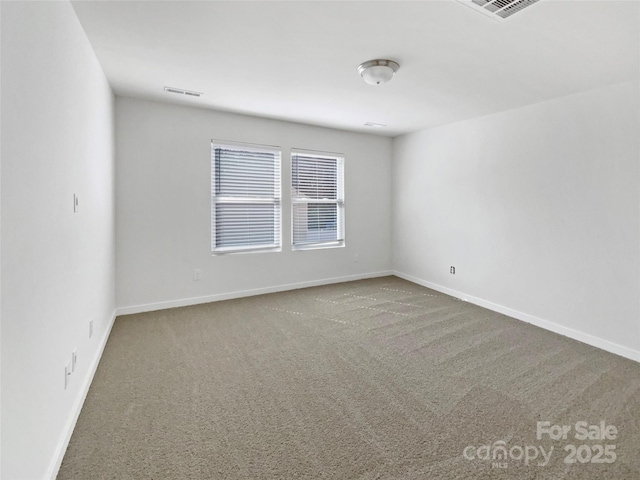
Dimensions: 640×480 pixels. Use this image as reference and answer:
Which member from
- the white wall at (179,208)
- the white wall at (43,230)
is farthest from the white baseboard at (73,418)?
the white wall at (179,208)

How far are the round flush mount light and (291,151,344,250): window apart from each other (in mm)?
2237

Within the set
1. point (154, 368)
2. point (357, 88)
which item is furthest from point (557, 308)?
point (154, 368)

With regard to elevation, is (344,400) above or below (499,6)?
below

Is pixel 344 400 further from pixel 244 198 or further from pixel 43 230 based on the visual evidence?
pixel 244 198

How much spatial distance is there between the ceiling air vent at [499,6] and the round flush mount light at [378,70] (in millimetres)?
784

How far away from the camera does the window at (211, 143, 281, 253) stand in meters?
4.18

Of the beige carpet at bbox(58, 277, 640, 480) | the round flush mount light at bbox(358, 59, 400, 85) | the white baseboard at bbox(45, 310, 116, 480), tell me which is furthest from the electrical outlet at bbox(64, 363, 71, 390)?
the round flush mount light at bbox(358, 59, 400, 85)

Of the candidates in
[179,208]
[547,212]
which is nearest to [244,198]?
[179,208]

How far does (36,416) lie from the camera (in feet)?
4.38

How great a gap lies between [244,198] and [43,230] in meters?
2.95

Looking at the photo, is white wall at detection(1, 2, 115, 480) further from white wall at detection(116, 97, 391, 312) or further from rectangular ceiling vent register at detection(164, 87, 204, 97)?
white wall at detection(116, 97, 391, 312)

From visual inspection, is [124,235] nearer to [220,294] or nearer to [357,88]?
[220,294]

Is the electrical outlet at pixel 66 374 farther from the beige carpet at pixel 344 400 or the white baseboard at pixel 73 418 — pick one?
the beige carpet at pixel 344 400

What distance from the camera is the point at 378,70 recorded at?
2.54 m
